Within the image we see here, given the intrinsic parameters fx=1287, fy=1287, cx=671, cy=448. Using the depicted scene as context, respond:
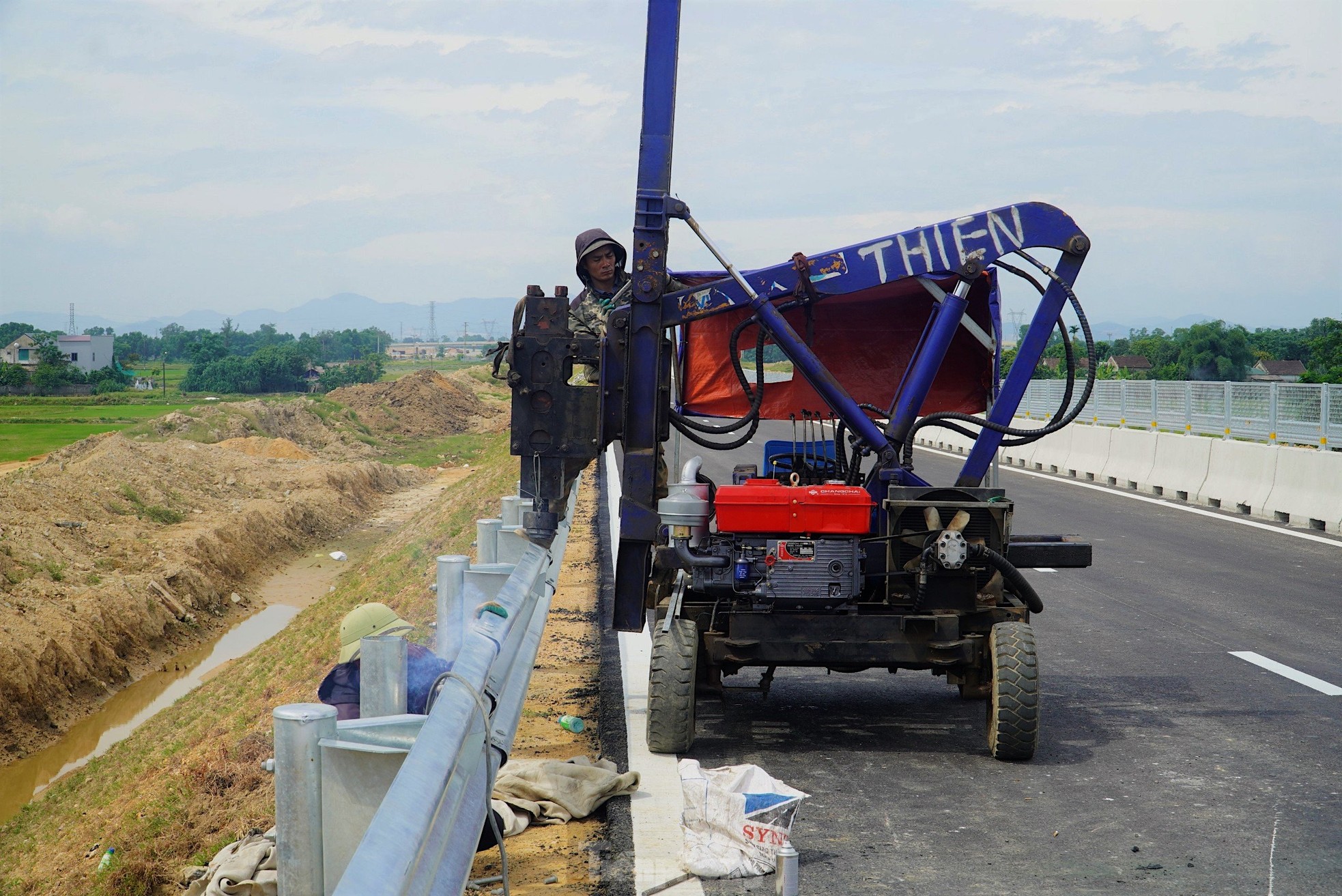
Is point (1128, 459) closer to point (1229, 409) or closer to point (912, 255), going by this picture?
point (1229, 409)

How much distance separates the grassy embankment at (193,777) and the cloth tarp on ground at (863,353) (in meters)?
4.02

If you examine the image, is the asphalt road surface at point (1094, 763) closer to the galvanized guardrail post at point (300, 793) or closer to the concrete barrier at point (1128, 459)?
the galvanized guardrail post at point (300, 793)

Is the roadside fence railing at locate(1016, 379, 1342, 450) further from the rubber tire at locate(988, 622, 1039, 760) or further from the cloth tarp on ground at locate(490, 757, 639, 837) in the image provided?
the cloth tarp on ground at locate(490, 757, 639, 837)

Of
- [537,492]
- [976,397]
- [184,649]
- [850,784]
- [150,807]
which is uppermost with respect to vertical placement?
[976,397]

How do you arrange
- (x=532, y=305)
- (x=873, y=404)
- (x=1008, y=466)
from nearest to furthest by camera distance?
(x=532, y=305), (x=873, y=404), (x=1008, y=466)

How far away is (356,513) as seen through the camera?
33.0 meters

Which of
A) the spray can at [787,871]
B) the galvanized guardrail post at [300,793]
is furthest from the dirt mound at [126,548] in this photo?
the galvanized guardrail post at [300,793]

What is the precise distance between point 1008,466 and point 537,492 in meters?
23.4

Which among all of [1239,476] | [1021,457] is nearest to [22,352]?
[1021,457]

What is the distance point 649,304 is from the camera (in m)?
7.35

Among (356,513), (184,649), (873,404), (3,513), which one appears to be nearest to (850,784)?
(873,404)

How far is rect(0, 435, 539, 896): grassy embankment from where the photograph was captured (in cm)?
Result: 776

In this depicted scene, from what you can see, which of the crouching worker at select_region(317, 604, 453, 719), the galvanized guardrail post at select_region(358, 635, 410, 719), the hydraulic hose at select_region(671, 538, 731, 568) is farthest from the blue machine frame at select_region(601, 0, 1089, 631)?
the galvanized guardrail post at select_region(358, 635, 410, 719)

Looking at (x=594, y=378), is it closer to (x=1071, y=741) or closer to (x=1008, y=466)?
(x=1071, y=741)
